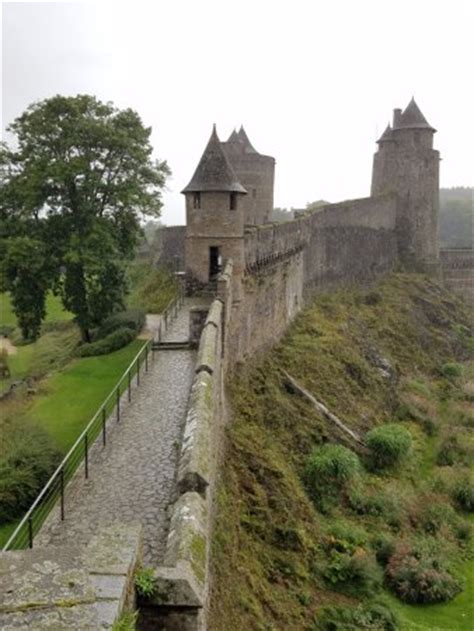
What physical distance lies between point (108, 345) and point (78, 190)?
6.05m

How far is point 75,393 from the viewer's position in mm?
19094

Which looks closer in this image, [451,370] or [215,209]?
[215,209]

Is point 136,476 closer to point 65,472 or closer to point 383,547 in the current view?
point 65,472

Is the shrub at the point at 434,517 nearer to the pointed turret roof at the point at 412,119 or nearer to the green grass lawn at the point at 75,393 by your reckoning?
the green grass lawn at the point at 75,393

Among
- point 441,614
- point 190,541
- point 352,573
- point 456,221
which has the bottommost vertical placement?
Result: point 441,614

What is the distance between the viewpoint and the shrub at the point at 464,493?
21.0 metres

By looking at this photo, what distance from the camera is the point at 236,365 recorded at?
20.6m

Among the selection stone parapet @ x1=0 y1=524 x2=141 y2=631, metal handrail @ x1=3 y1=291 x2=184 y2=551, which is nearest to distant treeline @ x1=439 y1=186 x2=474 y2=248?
metal handrail @ x1=3 y1=291 x2=184 y2=551

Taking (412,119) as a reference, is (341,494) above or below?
below

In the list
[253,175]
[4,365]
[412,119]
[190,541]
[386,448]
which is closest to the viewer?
[190,541]

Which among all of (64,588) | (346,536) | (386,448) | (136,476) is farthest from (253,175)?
(64,588)

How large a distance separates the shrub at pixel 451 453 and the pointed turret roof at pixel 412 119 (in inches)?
1032

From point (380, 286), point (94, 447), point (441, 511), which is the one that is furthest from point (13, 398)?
point (380, 286)

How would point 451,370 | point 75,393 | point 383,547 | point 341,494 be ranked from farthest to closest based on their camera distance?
point 451,370, point 341,494, point 75,393, point 383,547
